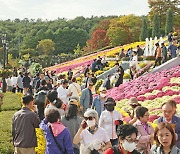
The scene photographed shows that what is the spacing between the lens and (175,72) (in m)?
20.3

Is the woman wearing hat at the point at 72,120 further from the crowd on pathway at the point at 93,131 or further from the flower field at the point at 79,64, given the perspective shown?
the flower field at the point at 79,64

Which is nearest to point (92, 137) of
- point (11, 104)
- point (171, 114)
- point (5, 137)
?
point (171, 114)

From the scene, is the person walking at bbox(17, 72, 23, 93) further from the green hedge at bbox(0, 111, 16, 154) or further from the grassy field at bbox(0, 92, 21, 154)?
the green hedge at bbox(0, 111, 16, 154)

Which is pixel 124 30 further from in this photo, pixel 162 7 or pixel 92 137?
pixel 92 137

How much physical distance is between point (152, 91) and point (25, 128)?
11258mm

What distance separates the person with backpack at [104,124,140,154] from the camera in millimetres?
4875

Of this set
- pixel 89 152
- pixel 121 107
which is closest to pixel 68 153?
pixel 89 152

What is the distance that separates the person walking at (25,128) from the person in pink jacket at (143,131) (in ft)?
6.23

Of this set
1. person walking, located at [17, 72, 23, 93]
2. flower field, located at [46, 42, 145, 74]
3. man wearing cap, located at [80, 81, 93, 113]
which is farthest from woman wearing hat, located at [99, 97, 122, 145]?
flower field, located at [46, 42, 145, 74]

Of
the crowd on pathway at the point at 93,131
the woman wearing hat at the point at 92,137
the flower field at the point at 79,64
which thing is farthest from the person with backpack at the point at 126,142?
the flower field at the point at 79,64

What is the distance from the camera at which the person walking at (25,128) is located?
7.56 metres

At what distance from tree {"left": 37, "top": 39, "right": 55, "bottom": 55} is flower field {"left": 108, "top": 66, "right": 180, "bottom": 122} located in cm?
7166

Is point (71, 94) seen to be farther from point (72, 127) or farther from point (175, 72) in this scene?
point (175, 72)

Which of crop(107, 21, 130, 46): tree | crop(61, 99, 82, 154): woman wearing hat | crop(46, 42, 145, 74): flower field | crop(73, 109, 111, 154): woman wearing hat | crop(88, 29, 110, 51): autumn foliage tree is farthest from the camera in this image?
crop(88, 29, 110, 51): autumn foliage tree
